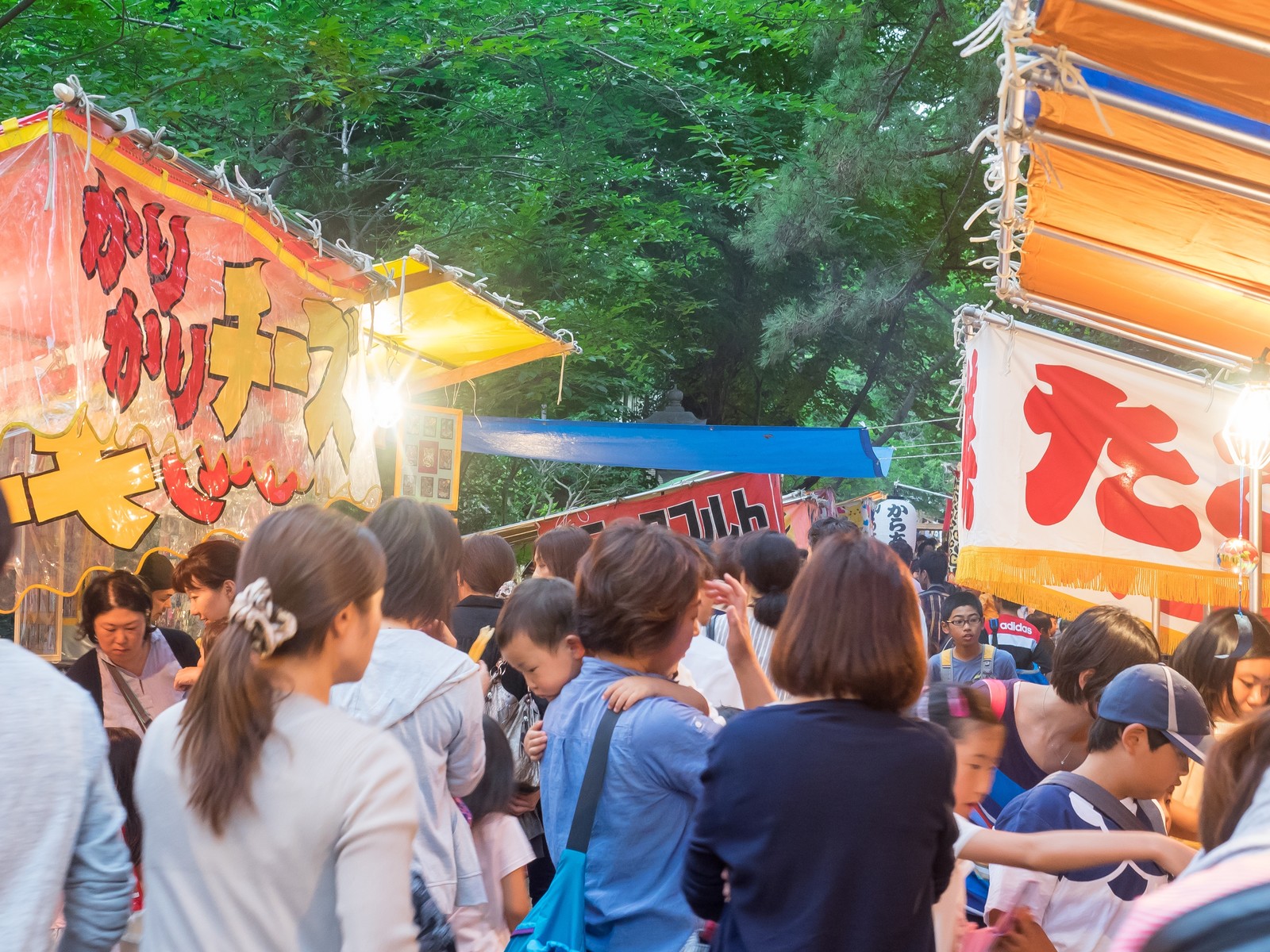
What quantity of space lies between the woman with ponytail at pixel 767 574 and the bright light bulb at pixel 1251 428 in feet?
6.64

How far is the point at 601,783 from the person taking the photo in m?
2.57

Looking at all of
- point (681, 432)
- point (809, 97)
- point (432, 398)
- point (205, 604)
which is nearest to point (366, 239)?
point (432, 398)

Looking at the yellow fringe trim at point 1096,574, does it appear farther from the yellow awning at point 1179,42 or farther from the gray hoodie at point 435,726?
the gray hoodie at point 435,726

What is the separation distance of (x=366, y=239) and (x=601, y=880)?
11.7 metres

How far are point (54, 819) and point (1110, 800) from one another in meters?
2.47

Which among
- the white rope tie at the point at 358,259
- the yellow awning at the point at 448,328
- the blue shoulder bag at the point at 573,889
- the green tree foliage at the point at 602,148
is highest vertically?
the green tree foliage at the point at 602,148

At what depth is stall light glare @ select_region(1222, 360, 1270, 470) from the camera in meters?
4.72

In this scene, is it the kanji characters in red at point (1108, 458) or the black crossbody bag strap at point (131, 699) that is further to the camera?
the kanji characters in red at point (1108, 458)

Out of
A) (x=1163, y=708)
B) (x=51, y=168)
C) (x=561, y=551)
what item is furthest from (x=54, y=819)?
(x=561, y=551)

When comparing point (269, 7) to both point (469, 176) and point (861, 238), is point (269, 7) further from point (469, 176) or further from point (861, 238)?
point (861, 238)

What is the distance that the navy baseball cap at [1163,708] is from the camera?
9.40 ft

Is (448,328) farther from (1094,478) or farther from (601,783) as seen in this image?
(601,783)

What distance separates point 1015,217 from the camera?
14.0 feet

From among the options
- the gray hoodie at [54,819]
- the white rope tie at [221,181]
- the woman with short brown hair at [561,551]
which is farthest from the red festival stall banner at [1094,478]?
the gray hoodie at [54,819]
